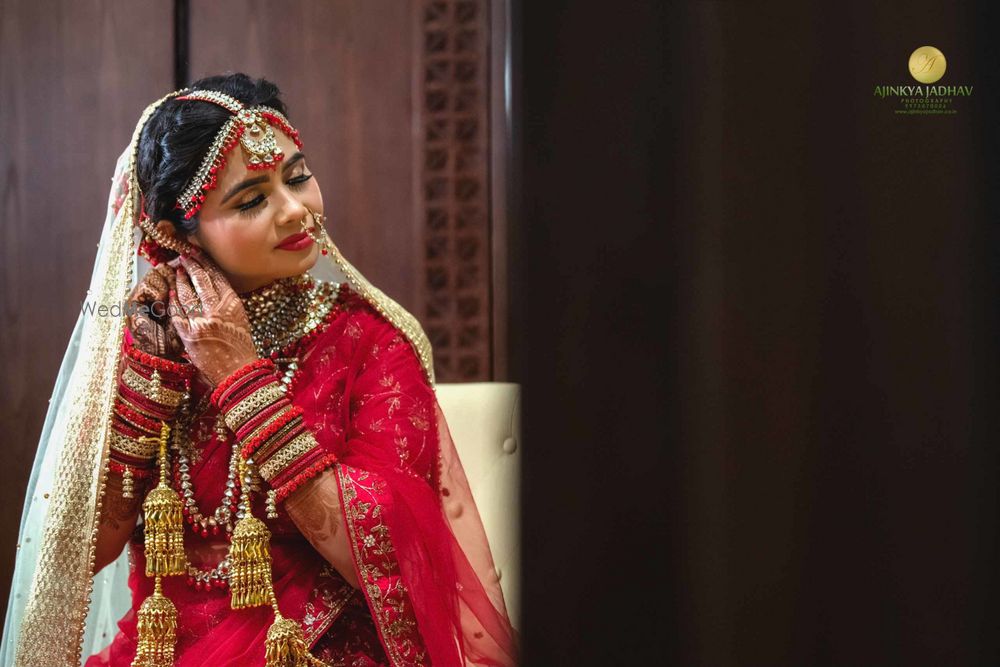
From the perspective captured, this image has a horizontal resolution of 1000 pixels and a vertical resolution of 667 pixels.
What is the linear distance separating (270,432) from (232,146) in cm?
→ 33

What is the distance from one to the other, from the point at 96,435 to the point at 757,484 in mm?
971

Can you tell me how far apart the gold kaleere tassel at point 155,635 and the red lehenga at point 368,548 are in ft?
0.07

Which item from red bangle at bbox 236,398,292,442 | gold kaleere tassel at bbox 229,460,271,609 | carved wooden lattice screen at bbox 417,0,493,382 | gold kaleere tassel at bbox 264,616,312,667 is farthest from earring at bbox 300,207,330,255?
carved wooden lattice screen at bbox 417,0,493,382

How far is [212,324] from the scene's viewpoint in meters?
1.15

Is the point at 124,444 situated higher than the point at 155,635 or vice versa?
the point at 124,444


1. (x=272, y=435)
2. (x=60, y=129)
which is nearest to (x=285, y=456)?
(x=272, y=435)

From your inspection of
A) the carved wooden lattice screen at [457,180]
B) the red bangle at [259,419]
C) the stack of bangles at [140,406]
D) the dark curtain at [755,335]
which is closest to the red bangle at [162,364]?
the stack of bangles at [140,406]

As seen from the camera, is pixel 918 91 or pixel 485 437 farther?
pixel 485 437

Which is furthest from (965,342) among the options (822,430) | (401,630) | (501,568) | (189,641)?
(501,568)

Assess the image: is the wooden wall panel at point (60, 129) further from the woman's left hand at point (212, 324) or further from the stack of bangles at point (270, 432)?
the stack of bangles at point (270, 432)

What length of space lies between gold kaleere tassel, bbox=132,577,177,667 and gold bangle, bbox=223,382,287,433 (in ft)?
0.74

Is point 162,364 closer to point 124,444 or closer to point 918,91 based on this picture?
point 124,444

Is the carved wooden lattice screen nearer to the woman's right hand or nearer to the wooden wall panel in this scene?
the wooden wall panel

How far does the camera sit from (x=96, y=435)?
46.4 inches
